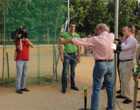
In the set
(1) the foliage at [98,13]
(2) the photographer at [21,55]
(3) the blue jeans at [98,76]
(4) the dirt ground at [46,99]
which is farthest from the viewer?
(1) the foliage at [98,13]

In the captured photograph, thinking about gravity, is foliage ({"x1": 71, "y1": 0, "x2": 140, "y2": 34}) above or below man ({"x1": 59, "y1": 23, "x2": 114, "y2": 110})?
above

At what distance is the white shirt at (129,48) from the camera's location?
4.61 metres

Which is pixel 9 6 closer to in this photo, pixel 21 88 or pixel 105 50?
pixel 21 88

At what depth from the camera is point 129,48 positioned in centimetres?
464

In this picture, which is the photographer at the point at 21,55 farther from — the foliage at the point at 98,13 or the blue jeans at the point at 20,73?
the foliage at the point at 98,13

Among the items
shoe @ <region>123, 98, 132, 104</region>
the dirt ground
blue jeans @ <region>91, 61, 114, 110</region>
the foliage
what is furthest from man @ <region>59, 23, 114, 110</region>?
the foliage

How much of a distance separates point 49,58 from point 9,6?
2099 mm

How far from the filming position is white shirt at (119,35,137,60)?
4614 millimetres

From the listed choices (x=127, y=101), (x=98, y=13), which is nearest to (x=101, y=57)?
(x=127, y=101)

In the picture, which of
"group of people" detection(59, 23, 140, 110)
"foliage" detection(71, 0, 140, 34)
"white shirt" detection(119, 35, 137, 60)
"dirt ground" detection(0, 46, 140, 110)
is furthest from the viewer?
"foliage" detection(71, 0, 140, 34)

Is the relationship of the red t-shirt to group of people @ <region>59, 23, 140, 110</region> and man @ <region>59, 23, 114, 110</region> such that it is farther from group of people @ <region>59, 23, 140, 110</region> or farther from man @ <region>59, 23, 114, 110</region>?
man @ <region>59, 23, 114, 110</region>

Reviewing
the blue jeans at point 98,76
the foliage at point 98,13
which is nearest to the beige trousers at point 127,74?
the blue jeans at point 98,76

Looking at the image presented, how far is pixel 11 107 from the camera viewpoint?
4.78m

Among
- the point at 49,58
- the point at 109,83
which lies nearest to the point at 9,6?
the point at 49,58
